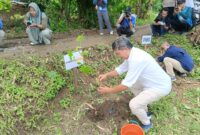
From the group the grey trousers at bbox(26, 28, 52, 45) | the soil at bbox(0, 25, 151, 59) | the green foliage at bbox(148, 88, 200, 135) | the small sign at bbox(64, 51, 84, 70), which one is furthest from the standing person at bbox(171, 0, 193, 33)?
the small sign at bbox(64, 51, 84, 70)

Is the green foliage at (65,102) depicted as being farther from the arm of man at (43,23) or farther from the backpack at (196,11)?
the backpack at (196,11)

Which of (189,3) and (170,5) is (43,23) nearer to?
(170,5)

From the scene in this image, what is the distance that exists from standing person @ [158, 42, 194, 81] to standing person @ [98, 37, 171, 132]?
4.82 ft

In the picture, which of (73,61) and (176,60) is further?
(176,60)

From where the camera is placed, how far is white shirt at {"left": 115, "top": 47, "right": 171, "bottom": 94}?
12.4 feet

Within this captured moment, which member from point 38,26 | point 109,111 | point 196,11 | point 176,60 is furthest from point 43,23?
point 196,11

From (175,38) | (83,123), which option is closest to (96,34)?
(175,38)

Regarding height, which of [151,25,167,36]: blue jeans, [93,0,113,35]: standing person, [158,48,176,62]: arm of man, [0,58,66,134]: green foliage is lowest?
[0,58,66,134]: green foliage

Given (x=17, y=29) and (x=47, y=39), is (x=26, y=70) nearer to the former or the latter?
(x=47, y=39)

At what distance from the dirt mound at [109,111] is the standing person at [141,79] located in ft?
1.32

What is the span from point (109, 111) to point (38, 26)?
2.68 m

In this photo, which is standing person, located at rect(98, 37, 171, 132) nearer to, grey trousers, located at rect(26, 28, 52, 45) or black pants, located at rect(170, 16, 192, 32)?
grey trousers, located at rect(26, 28, 52, 45)

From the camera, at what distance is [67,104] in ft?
16.0

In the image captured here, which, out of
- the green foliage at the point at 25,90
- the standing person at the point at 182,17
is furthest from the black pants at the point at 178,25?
the green foliage at the point at 25,90
